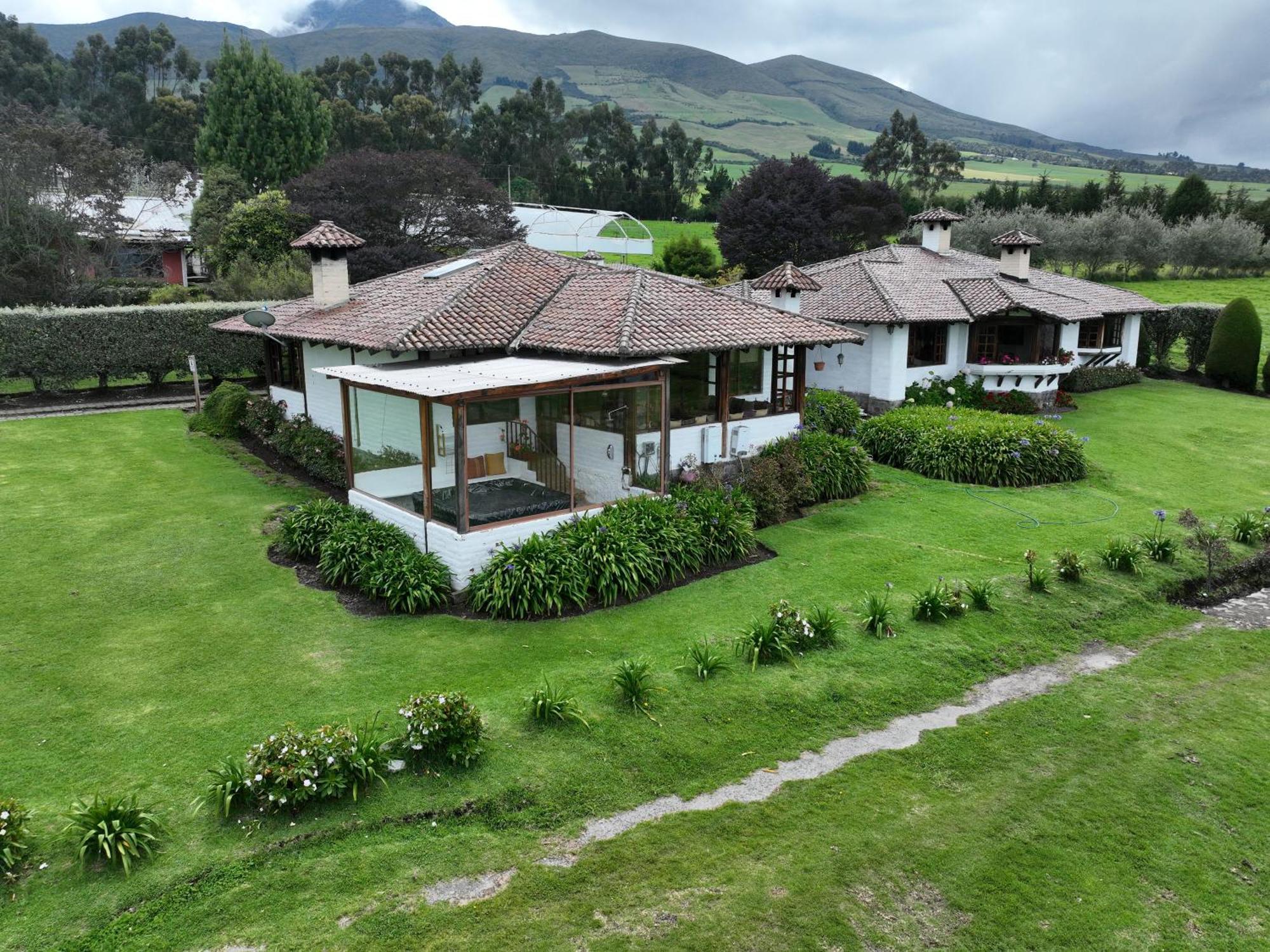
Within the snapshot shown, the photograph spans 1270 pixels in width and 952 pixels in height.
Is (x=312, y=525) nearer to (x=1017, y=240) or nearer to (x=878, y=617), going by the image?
(x=878, y=617)

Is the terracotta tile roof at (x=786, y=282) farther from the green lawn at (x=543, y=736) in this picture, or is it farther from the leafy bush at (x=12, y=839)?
the leafy bush at (x=12, y=839)

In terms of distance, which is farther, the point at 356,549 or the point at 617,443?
the point at 617,443

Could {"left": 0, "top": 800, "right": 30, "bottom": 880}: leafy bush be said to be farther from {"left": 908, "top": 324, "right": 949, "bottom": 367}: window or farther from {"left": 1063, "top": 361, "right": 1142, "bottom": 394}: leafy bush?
{"left": 1063, "top": 361, "right": 1142, "bottom": 394}: leafy bush

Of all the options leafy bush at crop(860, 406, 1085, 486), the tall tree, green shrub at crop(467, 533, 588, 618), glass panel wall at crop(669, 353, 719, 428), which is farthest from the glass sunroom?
the tall tree

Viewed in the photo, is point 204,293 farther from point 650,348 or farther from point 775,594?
point 775,594

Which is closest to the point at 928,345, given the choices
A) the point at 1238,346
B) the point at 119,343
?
the point at 1238,346

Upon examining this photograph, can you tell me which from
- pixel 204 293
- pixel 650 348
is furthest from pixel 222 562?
pixel 204 293
